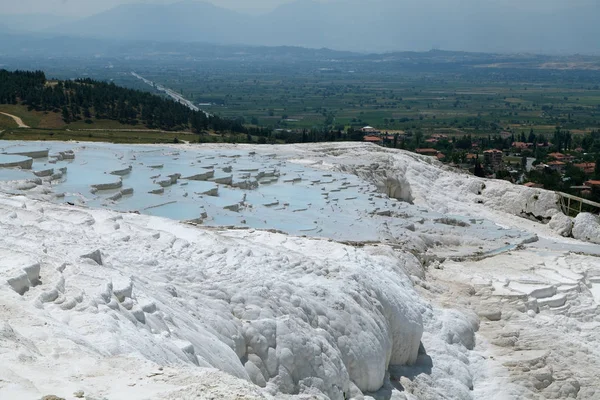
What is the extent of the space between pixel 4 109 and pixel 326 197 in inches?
844

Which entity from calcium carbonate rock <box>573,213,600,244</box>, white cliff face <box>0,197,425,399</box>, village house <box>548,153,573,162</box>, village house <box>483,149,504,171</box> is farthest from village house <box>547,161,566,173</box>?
white cliff face <box>0,197,425,399</box>

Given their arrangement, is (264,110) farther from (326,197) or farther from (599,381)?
(599,381)

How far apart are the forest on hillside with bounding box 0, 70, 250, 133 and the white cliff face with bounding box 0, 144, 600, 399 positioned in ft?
65.4

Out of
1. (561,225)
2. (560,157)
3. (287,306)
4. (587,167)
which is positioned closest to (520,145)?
(560,157)

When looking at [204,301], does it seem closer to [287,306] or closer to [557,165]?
[287,306]

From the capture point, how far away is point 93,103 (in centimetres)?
3456

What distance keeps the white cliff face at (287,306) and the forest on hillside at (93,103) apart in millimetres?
19920

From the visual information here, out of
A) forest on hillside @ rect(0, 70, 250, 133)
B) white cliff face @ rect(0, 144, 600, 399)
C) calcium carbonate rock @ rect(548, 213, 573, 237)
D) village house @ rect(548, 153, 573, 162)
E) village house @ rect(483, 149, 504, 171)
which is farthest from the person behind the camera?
village house @ rect(548, 153, 573, 162)

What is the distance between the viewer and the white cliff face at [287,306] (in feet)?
16.8

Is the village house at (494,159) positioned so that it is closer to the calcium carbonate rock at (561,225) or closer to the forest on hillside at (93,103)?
the forest on hillside at (93,103)

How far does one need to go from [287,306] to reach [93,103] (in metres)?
29.0

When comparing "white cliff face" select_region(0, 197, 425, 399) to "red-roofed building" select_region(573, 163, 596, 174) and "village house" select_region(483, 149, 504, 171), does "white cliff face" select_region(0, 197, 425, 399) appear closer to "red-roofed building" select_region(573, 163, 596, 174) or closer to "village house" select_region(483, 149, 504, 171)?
"village house" select_region(483, 149, 504, 171)

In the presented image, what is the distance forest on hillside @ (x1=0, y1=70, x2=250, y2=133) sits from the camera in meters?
33.4

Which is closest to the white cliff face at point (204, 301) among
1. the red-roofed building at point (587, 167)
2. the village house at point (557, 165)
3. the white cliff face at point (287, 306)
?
the white cliff face at point (287, 306)
